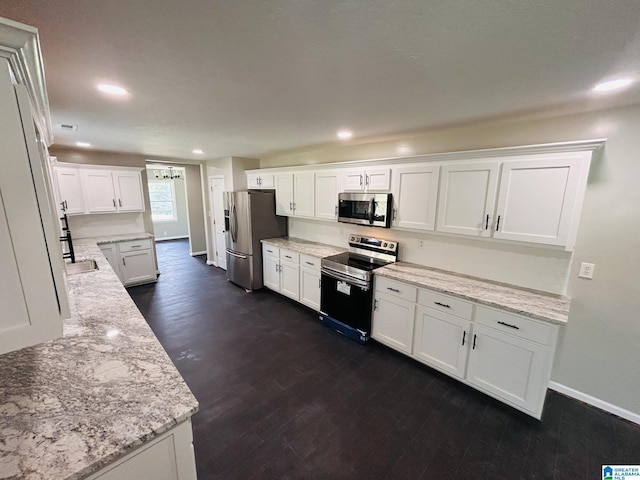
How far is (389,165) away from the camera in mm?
2969

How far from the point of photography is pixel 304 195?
4.07 m

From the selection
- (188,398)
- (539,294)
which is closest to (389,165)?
(539,294)

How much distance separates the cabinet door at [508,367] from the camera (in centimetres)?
197

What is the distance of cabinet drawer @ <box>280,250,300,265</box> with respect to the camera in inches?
156

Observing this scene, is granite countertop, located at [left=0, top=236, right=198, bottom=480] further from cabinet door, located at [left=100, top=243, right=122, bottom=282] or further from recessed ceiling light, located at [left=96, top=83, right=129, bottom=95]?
cabinet door, located at [left=100, top=243, right=122, bottom=282]

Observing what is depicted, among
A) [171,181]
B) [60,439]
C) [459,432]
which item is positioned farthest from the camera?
[171,181]

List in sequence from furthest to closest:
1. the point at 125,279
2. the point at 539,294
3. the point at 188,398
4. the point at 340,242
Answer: the point at 125,279 < the point at 340,242 < the point at 539,294 < the point at 188,398

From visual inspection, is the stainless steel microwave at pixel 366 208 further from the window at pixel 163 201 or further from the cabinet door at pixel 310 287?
the window at pixel 163 201

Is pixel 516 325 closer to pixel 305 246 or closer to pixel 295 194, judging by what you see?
pixel 305 246

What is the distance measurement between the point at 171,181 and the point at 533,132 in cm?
958

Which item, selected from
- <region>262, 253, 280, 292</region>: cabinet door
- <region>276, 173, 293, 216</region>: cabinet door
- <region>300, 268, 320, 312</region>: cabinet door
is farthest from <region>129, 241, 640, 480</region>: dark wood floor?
<region>276, 173, 293, 216</region>: cabinet door

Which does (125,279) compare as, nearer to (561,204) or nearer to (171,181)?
(171,181)

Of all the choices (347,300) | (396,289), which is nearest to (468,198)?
(396,289)

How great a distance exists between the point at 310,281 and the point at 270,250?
1.08 metres
